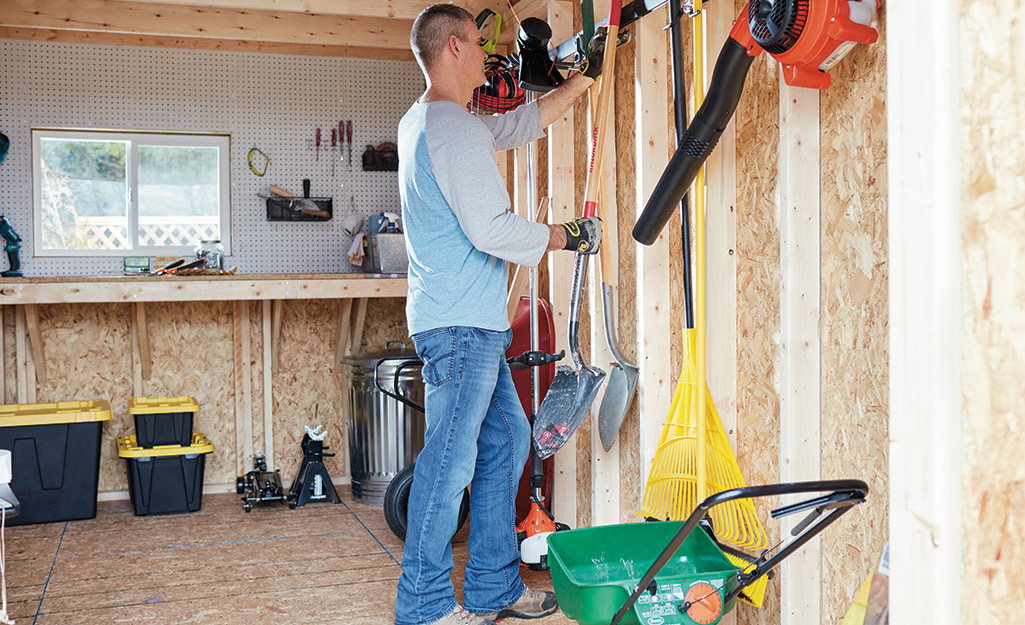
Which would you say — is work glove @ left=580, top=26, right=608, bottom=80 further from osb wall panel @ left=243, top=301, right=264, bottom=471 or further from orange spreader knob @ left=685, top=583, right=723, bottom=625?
osb wall panel @ left=243, top=301, right=264, bottom=471

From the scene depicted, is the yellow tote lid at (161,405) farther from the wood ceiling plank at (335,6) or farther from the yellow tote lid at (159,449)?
the wood ceiling plank at (335,6)

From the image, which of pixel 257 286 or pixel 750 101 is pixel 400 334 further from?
pixel 750 101

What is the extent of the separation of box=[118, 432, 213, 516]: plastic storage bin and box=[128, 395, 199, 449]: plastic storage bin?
0.04 m

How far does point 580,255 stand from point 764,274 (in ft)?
2.04

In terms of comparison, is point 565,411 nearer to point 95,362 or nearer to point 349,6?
point 349,6

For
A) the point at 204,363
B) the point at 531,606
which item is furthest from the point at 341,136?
the point at 531,606

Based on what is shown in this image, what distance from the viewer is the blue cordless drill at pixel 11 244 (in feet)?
14.3

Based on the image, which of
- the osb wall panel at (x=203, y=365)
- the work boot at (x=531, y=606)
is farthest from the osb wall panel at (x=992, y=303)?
the osb wall panel at (x=203, y=365)

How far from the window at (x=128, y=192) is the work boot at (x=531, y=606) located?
2.91 metres

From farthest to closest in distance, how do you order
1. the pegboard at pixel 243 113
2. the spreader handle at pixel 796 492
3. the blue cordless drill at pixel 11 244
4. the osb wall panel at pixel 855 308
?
the pegboard at pixel 243 113 → the blue cordless drill at pixel 11 244 → the osb wall panel at pixel 855 308 → the spreader handle at pixel 796 492

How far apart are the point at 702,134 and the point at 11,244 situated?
3872 mm

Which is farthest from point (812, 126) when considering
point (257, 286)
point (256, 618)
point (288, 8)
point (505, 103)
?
point (257, 286)

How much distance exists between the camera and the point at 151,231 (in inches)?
187

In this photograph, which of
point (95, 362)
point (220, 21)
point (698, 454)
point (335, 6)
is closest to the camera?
point (698, 454)
